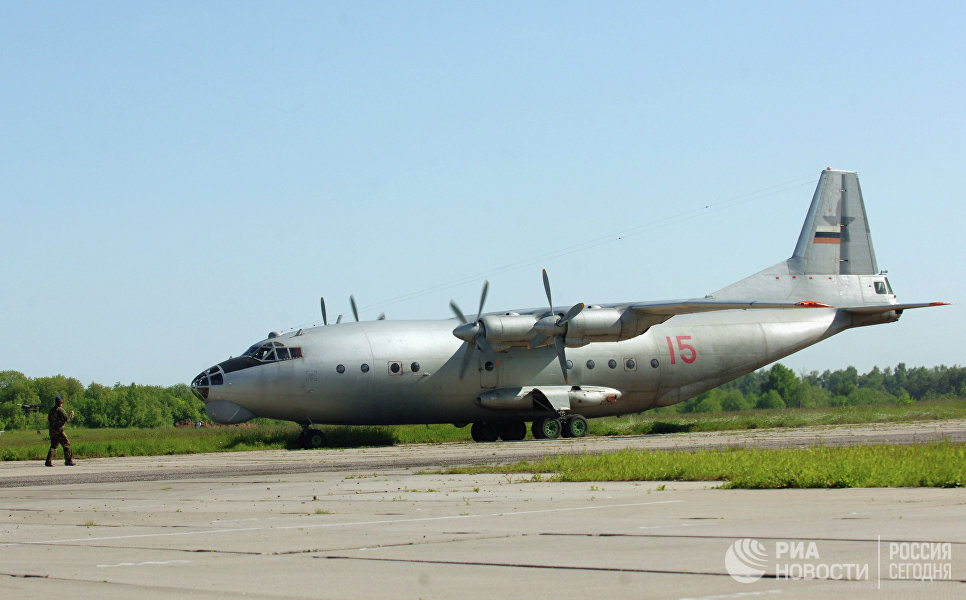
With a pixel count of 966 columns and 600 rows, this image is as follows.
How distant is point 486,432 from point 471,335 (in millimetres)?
5630

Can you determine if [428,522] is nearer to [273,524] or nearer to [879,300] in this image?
[273,524]

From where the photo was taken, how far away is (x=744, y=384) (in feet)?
479

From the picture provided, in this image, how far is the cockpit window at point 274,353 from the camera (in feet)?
109

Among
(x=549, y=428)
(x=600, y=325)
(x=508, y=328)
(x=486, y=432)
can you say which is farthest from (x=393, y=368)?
(x=600, y=325)

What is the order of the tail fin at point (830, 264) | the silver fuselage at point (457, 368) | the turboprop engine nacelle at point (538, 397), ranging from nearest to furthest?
the silver fuselage at point (457, 368), the turboprop engine nacelle at point (538, 397), the tail fin at point (830, 264)

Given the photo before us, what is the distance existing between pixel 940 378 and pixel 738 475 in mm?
109066

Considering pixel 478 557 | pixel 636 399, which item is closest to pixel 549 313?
pixel 636 399

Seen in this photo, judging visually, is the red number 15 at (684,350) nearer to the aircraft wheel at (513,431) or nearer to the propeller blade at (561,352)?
the propeller blade at (561,352)

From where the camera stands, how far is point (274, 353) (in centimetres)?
3322

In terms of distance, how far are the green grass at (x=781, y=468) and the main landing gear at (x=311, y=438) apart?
49.8ft

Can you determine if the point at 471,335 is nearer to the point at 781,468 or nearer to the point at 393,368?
the point at 393,368

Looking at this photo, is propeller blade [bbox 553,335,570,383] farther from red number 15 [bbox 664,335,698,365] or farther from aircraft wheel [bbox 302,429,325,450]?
aircraft wheel [bbox 302,429,325,450]

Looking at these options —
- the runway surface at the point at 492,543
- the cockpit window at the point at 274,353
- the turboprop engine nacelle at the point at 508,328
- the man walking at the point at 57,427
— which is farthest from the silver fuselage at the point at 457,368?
the runway surface at the point at 492,543

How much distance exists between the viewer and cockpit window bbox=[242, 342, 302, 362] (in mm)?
33125
